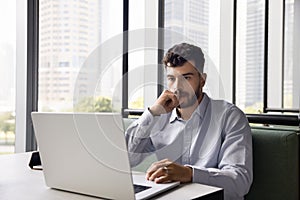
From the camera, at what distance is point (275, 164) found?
1424 millimetres

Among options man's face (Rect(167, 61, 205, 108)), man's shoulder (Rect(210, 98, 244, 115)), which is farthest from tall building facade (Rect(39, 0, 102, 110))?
man's shoulder (Rect(210, 98, 244, 115))

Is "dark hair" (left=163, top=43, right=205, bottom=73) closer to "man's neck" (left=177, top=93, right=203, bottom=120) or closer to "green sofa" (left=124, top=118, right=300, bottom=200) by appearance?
"man's neck" (left=177, top=93, right=203, bottom=120)

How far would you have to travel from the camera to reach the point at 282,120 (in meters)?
1.42

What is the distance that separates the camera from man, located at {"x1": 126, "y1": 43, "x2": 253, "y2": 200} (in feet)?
4.60

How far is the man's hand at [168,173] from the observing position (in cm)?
112

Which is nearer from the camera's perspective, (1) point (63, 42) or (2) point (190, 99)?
(2) point (190, 99)

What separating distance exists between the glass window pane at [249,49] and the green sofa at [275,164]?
70.8 inches

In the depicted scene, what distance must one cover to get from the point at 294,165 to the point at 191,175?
1.52 feet

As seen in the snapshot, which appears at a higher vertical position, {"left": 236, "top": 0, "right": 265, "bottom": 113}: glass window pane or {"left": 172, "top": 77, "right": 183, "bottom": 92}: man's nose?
{"left": 236, "top": 0, "right": 265, "bottom": 113}: glass window pane

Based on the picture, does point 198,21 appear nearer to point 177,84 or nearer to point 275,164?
point 177,84

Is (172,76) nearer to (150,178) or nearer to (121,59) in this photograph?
(150,178)

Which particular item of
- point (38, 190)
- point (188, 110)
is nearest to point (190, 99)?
point (188, 110)

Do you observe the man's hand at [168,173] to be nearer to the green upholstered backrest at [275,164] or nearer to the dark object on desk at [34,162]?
the green upholstered backrest at [275,164]

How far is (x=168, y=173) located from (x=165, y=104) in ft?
1.98
